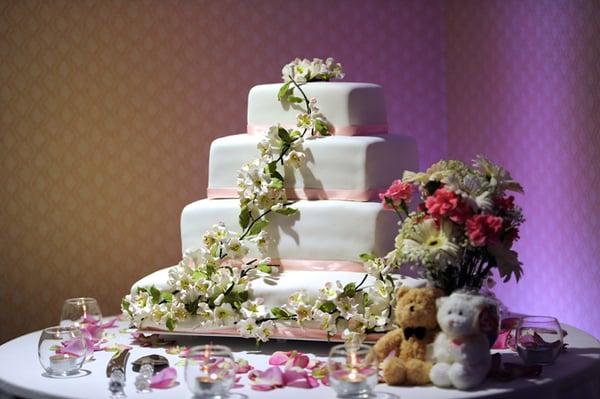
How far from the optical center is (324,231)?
3523mm

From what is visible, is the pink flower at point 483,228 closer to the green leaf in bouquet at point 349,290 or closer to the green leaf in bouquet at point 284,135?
Result: the green leaf in bouquet at point 349,290

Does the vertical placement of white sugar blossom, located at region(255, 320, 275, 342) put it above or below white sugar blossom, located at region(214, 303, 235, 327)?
below

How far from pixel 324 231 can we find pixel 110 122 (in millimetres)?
1831

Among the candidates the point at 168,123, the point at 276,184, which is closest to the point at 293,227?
the point at 276,184

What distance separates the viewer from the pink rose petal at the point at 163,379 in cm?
283

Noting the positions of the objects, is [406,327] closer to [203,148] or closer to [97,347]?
[97,347]

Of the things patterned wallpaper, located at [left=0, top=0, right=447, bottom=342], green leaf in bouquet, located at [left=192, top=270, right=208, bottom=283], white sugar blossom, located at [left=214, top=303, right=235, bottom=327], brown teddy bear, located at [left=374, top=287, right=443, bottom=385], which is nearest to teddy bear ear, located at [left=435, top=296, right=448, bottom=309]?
brown teddy bear, located at [left=374, top=287, right=443, bottom=385]

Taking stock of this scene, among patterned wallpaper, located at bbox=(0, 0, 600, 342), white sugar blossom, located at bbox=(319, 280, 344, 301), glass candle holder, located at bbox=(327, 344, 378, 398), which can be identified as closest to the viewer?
glass candle holder, located at bbox=(327, 344, 378, 398)

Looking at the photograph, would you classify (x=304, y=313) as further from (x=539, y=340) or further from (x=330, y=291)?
(x=539, y=340)

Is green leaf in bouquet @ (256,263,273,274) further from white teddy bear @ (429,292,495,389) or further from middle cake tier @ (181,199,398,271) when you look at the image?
white teddy bear @ (429,292,495,389)

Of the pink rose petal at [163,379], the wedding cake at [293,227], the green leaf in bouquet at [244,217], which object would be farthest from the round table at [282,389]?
the green leaf in bouquet at [244,217]

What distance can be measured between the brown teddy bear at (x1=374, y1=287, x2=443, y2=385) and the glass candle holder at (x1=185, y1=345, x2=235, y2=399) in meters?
0.48

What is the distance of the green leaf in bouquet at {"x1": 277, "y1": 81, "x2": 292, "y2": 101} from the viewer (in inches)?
147

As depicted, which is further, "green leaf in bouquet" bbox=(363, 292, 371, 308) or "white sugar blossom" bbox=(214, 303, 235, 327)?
"white sugar blossom" bbox=(214, 303, 235, 327)
